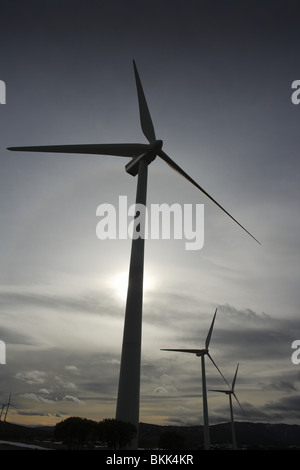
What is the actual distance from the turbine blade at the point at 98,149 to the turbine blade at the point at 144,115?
5952 mm

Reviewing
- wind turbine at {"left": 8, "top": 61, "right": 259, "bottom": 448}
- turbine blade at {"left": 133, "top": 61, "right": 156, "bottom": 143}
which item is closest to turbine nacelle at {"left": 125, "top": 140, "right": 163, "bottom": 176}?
wind turbine at {"left": 8, "top": 61, "right": 259, "bottom": 448}

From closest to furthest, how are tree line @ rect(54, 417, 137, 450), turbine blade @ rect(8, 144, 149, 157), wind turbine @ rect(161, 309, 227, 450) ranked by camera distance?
tree line @ rect(54, 417, 137, 450) < turbine blade @ rect(8, 144, 149, 157) < wind turbine @ rect(161, 309, 227, 450)

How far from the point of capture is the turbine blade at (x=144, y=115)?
53969 millimetres

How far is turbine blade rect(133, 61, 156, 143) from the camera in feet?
177

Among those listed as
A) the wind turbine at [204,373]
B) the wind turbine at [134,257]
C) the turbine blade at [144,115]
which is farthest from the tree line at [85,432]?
the turbine blade at [144,115]

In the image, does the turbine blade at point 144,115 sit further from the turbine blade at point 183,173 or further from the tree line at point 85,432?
the tree line at point 85,432

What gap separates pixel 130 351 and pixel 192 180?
31.8 metres

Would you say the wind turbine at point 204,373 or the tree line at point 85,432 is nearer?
the tree line at point 85,432

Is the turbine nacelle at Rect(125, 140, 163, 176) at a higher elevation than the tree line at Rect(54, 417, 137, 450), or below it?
higher

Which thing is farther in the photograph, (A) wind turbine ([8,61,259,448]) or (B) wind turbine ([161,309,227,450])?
(B) wind turbine ([161,309,227,450])

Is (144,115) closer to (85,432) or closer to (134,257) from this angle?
(134,257)

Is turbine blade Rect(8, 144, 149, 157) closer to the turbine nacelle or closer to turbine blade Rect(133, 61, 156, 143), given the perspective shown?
the turbine nacelle
